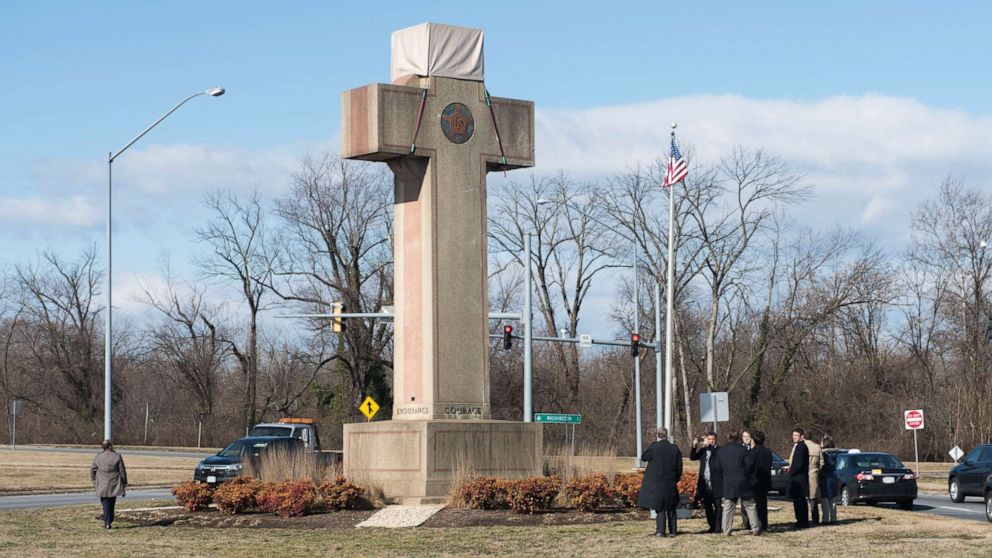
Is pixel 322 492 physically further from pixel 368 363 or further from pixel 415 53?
pixel 368 363

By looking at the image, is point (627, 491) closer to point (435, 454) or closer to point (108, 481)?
point (435, 454)

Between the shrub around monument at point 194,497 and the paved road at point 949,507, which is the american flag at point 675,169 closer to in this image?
the paved road at point 949,507

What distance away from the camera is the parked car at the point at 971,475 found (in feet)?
103

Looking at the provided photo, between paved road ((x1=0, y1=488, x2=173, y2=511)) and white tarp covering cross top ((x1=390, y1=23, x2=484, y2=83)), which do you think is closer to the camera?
white tarp covering cross top ((x1=390, y1=23, x2=484, y2=83))

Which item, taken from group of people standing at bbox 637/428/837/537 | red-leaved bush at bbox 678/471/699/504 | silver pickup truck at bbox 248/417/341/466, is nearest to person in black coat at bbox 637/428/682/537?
group of people standing at bbox 637/428/837/537

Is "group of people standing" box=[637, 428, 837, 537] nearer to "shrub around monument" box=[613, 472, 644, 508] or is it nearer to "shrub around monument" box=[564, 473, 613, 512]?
"shrub around monument" box=[564, 473, 613, 512]

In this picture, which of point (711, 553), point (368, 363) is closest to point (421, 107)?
point (711, 553)

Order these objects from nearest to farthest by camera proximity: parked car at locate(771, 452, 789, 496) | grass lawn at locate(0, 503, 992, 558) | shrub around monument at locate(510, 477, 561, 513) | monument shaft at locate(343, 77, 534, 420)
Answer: grass lawn at locate(0, 503, 992, 558), shrub around monument at locate(510, 477, 561, 513), monument shaft at locate(343, 77, 534, 420), parked car at locate(771, 452, 789, 496)

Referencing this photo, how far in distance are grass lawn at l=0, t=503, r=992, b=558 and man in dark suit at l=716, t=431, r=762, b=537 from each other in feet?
1.01

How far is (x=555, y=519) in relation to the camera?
21703 millimetres

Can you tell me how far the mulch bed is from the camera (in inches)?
839

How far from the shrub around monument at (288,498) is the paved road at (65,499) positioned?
7.54m

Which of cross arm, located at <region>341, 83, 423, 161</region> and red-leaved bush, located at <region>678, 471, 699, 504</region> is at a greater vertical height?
cross arm, located at <region>341, 83, 423, 161</region>

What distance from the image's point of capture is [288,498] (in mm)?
22188
